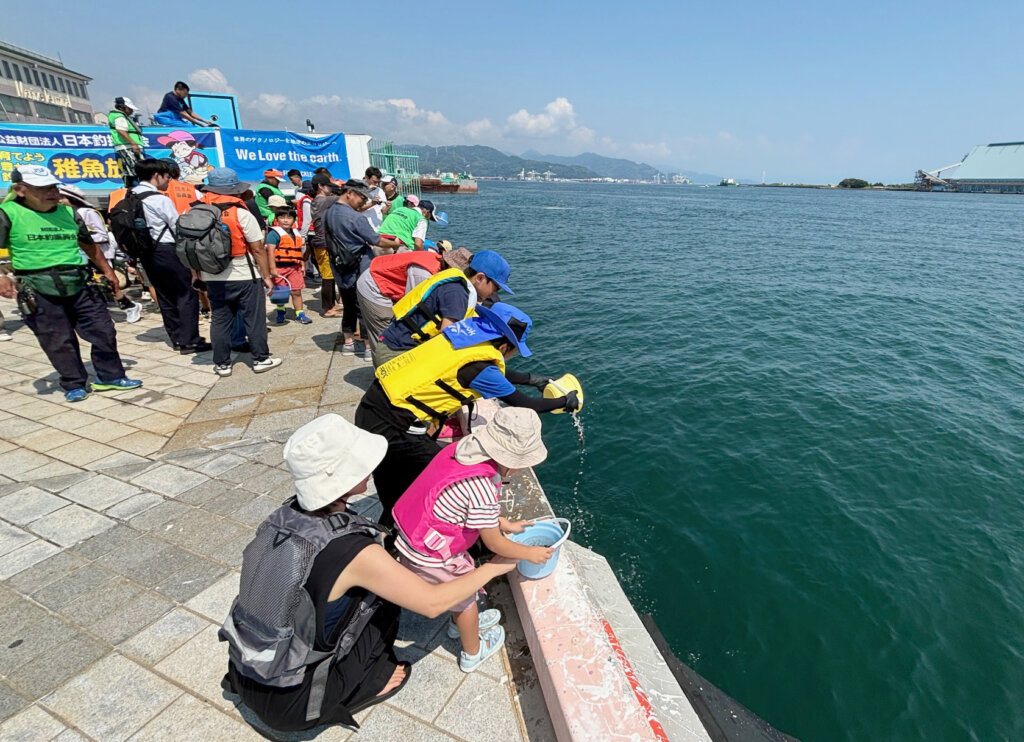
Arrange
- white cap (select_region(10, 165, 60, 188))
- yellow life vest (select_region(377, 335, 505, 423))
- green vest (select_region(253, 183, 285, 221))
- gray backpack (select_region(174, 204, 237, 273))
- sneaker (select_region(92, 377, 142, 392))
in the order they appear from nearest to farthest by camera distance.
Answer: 1. yellow life vest (select_region(377, 335, 505, 423))
2. white cap (select_region(10, 165, 60, 188))
3. gray backpack (select_region(174, 204, 237, 273))
4. sneaker (select_region(92, 377, 142, 392))
5. green vest (select_region(253, 183, 285, 221))

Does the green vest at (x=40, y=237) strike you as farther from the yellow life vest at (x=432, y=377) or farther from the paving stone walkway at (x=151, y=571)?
the yellow life vest at (x=432, y=377)

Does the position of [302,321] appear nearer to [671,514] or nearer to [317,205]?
[317,205]

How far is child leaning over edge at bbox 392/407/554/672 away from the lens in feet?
7.25

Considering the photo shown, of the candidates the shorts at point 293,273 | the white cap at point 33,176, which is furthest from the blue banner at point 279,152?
the white cap at point 33,176

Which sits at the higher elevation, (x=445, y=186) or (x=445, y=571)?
(x=445, y=186)

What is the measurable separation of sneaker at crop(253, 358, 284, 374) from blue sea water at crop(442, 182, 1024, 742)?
3944 mm

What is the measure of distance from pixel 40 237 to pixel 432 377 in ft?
15.6

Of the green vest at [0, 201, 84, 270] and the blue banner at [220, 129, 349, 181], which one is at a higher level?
the blue banner at [220, 129, 349, 181]

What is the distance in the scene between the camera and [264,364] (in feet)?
20.7

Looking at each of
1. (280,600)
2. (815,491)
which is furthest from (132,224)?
(815,491)

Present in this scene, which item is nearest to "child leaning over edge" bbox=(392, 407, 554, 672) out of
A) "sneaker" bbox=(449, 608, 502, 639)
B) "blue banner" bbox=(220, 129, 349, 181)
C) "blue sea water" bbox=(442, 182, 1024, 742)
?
"sneaker" bbox=(449, 608, 502, 639)

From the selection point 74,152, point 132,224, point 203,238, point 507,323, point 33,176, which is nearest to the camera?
point 507,323

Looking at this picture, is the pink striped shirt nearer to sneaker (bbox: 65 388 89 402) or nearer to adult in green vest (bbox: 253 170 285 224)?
sneaker (bbox: 65 388 89 402)

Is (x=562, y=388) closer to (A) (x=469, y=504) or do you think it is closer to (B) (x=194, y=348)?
(A) (x=469, y=504)
